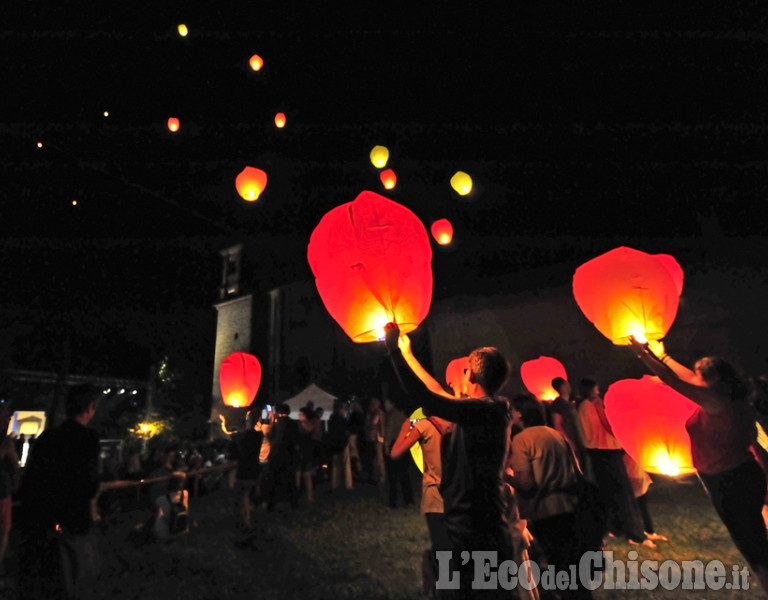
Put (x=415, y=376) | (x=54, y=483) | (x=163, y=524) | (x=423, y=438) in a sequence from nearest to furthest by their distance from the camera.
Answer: (x=415, y=376) → (x=54, y=483) → (x=423, y=438) → (x=163, y=524)

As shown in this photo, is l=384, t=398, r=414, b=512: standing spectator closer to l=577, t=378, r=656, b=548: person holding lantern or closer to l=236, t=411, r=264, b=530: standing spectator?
l=236, t=411, r=264, b=530: standing spectator

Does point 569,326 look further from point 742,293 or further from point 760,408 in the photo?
point 760,408

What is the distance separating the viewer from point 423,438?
11.3 feet

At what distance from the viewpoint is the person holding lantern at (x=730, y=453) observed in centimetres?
303

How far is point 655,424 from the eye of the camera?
12.4 ft

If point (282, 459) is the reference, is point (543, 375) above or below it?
above

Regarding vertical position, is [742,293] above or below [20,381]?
above

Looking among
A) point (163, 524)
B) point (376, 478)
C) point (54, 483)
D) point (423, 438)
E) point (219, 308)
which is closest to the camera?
point (54, 483)

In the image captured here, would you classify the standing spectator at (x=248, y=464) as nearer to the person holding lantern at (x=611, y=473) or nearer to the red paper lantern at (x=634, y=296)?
the person holding lantern at (x=611, y=473)

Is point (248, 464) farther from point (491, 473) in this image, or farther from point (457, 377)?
point (491, 473)

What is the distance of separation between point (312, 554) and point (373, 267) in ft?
14.2

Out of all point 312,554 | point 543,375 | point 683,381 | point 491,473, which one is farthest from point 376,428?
point 491,473

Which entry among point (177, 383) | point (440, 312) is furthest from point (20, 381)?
point (440, 312)

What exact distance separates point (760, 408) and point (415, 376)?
3757 mm
